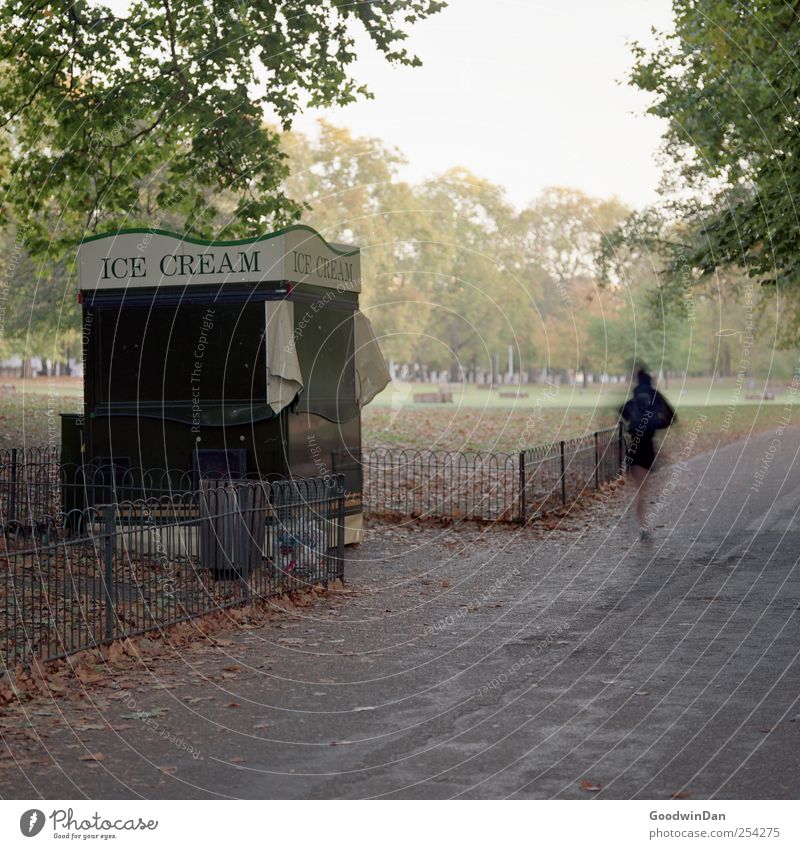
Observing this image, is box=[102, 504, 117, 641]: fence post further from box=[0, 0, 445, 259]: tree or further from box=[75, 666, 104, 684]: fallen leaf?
box=[0, 0, 445, 259]: tree

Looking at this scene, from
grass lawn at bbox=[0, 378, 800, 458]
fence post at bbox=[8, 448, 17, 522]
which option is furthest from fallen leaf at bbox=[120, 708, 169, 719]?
grass lawn at bbox=[0, 378, 800, 458]

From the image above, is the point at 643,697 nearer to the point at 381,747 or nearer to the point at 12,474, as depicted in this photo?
the point at 381,747

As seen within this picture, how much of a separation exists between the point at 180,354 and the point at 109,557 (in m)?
4.58

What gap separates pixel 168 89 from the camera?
57.7 feet

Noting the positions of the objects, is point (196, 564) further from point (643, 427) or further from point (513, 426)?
point (513, 426)

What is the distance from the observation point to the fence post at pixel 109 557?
8.88m

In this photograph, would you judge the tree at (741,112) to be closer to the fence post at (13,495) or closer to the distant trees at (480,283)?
the distant trees at (480,283)

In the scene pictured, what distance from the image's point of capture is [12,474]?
596 inches

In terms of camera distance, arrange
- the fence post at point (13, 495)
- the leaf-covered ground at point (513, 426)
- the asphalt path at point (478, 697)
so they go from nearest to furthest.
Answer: the asphalt path at point (478, 697), the fence post at point (13, 495), the leaf-covered ground at point (513, 426)

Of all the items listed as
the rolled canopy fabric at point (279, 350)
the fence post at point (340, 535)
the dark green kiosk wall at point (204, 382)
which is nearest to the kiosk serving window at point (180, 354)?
the dark green kiosk wall at point (204, 382)

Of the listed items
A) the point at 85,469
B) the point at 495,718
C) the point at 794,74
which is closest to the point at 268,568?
the point at 85,469

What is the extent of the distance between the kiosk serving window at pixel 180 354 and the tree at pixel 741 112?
707 cm
